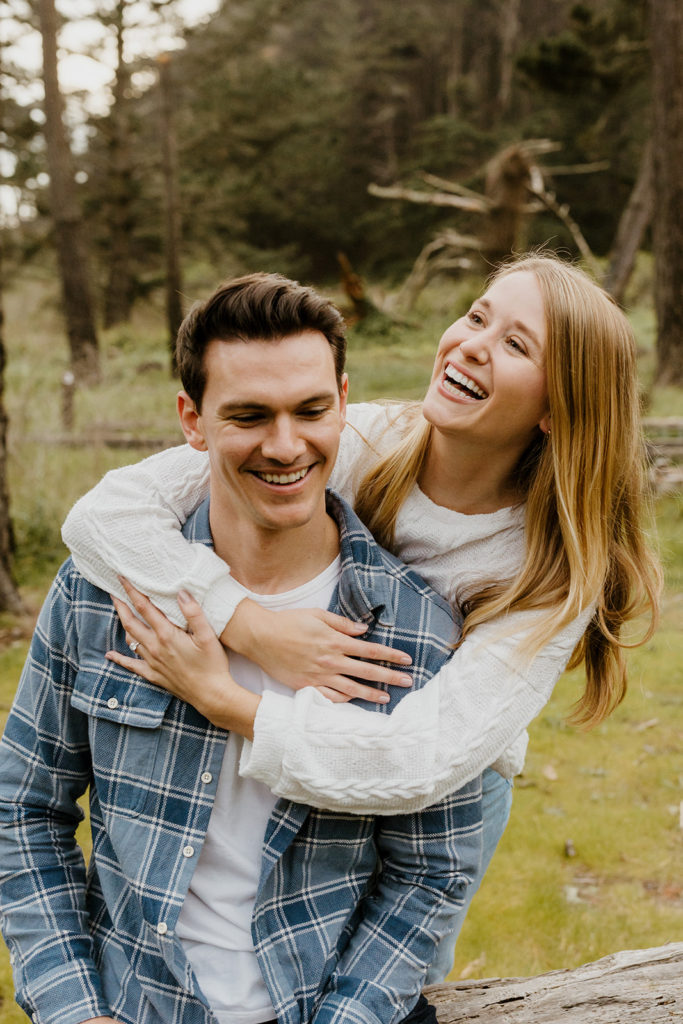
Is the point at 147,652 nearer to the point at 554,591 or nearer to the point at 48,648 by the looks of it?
the point at 48,648

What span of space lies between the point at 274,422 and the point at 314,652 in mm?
493

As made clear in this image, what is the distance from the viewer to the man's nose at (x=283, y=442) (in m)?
1.91

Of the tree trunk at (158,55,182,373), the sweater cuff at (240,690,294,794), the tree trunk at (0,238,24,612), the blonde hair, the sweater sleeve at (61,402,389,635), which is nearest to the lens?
the sweater cuff at (240,690,294,794)

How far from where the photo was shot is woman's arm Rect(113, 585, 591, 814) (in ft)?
6.00

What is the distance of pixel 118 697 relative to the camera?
6.40 ft

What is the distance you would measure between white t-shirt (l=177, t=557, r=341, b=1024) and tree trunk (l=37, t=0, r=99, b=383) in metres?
12.5

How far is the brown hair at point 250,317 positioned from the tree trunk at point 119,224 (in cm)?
2107

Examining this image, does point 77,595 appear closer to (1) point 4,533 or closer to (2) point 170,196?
(1) point 4,533

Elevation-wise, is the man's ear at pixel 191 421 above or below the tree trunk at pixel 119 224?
above

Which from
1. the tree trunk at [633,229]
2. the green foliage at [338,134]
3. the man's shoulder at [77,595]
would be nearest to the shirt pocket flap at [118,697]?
the man's shoulder at [77,595]

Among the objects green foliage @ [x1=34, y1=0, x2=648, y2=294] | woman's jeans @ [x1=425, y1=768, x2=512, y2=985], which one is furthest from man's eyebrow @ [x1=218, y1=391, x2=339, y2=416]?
green foliage @ [x1=34, y1=0, x2=648, y2=294]

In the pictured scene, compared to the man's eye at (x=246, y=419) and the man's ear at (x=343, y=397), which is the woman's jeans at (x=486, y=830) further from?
the man's eye at (x=246, y=419)

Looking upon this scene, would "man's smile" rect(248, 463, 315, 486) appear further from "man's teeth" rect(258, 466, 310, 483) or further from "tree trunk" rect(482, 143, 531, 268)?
"tree trunk" rect(482, 143, 531, 268)

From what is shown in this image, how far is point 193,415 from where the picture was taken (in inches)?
84.2
